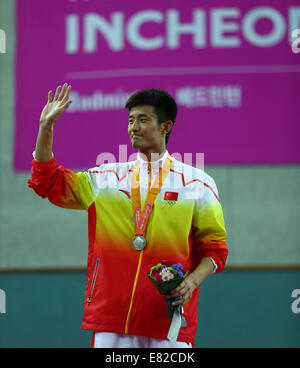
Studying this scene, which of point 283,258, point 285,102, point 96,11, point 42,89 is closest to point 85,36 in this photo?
point 96,11

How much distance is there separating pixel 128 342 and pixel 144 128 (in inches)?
41.1

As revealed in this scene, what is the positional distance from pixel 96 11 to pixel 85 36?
0.94 ft

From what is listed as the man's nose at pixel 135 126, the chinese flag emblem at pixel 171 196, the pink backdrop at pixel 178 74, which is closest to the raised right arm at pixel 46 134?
the man's nose at pixel 135 126

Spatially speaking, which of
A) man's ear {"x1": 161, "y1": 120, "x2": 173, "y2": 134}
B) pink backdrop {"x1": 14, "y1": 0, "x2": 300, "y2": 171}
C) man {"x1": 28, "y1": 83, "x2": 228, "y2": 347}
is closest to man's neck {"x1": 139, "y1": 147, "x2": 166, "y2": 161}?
man {"x1": 28, "y1": 83, "x2": 228, "y2": 347}

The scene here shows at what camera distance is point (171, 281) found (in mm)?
2213

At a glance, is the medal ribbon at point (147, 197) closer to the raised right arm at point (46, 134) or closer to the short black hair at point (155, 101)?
the short black hair at point (155, 101)

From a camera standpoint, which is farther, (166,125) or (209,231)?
(166,125)

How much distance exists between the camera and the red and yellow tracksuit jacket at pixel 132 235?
2.40 metres

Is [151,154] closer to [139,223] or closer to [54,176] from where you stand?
[139,223]

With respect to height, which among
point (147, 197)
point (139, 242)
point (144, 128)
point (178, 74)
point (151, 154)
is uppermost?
point (178, 74)

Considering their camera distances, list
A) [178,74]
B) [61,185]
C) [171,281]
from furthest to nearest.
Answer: [178,74], [61,185], [171,281]

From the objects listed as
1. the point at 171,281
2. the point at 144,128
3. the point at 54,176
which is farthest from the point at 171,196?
the point at 54,176

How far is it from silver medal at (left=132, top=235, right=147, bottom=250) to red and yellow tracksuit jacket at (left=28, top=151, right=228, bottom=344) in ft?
0.08

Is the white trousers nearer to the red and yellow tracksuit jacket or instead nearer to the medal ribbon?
the red and yellow tracksuit jacket
